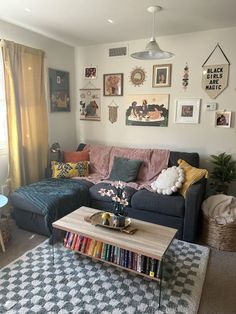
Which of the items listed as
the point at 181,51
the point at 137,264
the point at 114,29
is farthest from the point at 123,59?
the point at 137,264

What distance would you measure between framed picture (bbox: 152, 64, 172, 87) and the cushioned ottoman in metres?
1.81

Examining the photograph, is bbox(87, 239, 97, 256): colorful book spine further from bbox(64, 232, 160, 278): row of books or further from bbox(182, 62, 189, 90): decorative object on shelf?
bbox(182, 62, 189, 90): decorative object on shelf

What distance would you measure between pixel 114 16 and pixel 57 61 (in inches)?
53.8

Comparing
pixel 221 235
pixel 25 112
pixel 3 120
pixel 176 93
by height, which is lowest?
pixel 221 235

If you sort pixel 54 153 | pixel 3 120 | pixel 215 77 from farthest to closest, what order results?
pixel 54 153 → pixel 215 77 → pixel 3 120

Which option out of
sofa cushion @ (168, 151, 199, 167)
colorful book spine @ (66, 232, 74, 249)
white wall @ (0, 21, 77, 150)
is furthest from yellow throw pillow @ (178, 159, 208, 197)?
white wall @ (0, 21, 77, 150)

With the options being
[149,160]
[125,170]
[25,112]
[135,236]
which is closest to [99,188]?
[125,170]

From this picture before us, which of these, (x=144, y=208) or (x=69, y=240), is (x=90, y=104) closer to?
(x=144, y=208)

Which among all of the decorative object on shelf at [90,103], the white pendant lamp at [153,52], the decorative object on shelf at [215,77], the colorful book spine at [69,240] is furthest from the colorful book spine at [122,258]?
the decorative object on shelf at [90,103]

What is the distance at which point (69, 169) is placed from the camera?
334cm

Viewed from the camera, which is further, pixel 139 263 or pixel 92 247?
pixel 92 247

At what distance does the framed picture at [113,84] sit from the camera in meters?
3.71

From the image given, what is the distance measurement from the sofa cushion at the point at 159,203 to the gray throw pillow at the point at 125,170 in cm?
41

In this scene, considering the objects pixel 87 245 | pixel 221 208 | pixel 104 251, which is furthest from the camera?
pixel 221 208
